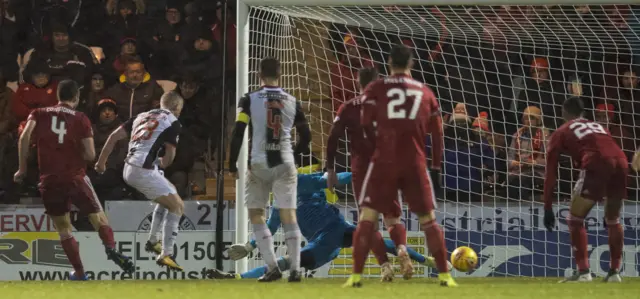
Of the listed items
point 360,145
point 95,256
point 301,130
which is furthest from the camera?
point 95,256

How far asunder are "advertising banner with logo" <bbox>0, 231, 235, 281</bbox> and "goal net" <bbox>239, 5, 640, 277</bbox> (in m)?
0.56

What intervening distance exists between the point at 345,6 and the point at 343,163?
2355 mm

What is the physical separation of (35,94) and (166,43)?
5.83 ft

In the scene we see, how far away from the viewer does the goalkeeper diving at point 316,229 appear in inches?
426

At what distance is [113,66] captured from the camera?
50.3ft

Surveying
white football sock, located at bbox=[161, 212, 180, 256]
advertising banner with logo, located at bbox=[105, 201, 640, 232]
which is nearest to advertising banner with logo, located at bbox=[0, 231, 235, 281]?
advertising banner with logo, located at bbox=[105, 201, 640, 232]

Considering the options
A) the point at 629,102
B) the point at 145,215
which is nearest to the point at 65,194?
the point at 145,215

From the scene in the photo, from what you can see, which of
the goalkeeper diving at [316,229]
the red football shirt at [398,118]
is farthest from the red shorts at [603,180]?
the red football shirt at [398,118]

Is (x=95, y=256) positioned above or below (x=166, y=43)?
below

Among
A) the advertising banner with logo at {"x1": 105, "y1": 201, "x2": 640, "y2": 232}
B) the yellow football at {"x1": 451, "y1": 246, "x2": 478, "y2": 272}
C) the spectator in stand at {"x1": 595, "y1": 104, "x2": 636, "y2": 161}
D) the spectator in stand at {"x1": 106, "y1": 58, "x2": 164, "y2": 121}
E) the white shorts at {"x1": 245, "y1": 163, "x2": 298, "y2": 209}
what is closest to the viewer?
the white shorts at {"x1": 245, "y1": 163, "x2": 298, "y2": 209}

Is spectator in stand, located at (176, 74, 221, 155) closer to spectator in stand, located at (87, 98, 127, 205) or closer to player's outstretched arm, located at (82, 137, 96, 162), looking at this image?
spectator in stand, located at (87, 98, 127, 205)

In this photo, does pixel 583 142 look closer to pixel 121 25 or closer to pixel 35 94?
pixel 35 94

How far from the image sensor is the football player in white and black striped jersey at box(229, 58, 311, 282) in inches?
374

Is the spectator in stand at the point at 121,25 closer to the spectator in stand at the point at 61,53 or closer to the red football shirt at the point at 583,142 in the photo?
the spectator in stand at the point at 61,53
